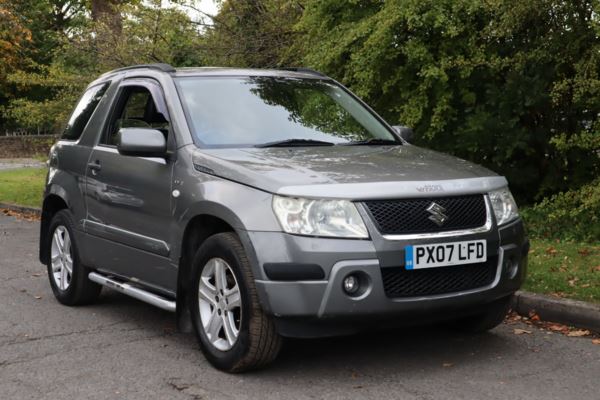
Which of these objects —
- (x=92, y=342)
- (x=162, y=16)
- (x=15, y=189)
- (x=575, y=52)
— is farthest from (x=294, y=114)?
(x=15, y=189)

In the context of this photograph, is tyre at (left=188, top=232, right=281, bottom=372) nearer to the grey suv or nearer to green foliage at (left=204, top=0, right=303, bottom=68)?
the grey suv

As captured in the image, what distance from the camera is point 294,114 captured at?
5.95 metres

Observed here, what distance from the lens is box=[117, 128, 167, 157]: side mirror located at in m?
5.41

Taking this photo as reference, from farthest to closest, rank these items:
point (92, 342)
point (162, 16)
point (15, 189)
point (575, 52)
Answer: point (15, 189) → point (162, 16) → point (575, 52) → point (92, 342)

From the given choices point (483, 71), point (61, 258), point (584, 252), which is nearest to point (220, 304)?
point (61, 258)

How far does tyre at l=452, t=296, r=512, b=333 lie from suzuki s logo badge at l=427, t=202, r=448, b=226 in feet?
3.16

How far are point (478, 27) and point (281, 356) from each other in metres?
6.64

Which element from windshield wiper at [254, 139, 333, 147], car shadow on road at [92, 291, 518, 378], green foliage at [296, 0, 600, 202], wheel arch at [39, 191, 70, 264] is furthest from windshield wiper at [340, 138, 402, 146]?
green foliage at [296, 0, 600, 202]

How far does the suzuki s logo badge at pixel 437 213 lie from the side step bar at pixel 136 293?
1727mm

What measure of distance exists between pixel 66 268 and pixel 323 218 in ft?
10.5

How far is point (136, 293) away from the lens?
5.82m

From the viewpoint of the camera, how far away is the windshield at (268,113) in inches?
221

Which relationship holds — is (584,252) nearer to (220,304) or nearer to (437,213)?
(437,213)

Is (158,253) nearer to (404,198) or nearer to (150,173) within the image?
(150,173)
